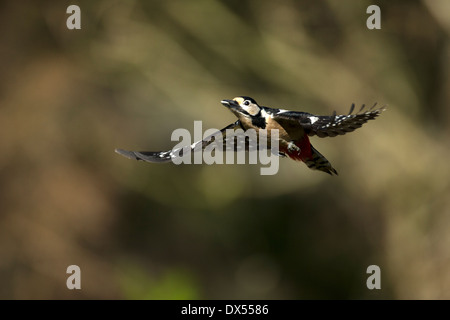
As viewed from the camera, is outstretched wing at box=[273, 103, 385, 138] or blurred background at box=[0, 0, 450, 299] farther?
blurred background at box=[0, 0, 450, 299]

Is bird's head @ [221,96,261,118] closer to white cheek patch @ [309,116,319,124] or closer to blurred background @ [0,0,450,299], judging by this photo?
white cheek patch @ [309,116,319,124]

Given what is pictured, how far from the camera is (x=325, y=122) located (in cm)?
95

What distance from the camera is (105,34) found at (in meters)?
4.93

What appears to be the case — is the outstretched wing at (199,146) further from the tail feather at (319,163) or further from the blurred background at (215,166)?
the blurred background at (215,166)

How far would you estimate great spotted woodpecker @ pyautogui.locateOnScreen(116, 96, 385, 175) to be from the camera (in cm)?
96

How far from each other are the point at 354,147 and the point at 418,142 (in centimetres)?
39

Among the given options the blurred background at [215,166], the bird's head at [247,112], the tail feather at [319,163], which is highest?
the blurred background at [215,166]

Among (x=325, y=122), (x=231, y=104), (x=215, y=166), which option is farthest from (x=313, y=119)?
(x=215, y=166)

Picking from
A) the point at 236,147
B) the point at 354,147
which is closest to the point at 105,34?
the point at 354,147

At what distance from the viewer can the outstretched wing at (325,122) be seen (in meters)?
0.95

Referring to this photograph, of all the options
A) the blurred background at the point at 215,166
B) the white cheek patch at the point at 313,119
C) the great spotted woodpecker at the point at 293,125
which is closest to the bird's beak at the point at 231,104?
the great spotted woodpecker at the point at 293,125

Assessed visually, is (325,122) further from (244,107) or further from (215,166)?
(215,166)

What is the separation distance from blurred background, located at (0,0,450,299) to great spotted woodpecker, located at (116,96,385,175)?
2948mm

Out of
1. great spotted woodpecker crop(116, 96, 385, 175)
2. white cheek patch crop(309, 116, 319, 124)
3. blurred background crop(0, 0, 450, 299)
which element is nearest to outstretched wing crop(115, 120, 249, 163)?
great spotted woodpecker crop(116, 96, 385, 175)
